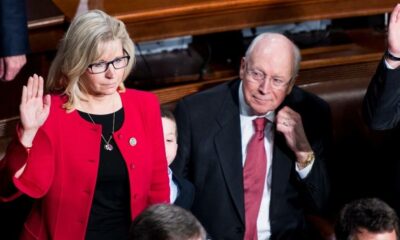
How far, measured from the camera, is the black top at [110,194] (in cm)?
204

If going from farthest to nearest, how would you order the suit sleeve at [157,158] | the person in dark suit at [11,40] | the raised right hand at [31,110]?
the person in dark suit at [11,40] → the suit sleeve at [157,158] → the raised right hand at [31,110]

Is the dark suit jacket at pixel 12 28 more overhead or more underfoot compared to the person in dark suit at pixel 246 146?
more overhead

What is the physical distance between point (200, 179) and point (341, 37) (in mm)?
1046

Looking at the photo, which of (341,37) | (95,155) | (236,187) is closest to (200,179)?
(236,187)

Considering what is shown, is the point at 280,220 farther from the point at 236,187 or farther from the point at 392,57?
the point at 392,57

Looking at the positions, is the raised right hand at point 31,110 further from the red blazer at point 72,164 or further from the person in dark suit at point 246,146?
the person in dark suit at point 246,146

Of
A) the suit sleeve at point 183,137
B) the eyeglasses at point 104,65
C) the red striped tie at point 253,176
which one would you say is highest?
the eyeglasses at point 104,65

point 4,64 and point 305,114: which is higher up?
point 4,64

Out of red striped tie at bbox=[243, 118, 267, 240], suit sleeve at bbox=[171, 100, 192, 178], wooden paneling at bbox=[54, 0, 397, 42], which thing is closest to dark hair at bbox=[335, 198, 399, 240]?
red striped tie at bbox=[243, 118, 267, 240]

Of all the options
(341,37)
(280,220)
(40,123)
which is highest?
(40,123)

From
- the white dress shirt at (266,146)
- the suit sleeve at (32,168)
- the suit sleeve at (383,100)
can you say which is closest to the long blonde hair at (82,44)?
the suit sleeve at (32,168)

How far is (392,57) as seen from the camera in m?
2.09

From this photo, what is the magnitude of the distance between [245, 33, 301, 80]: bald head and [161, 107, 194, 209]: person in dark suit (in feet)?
0.90

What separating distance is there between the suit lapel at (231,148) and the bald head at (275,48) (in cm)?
16
